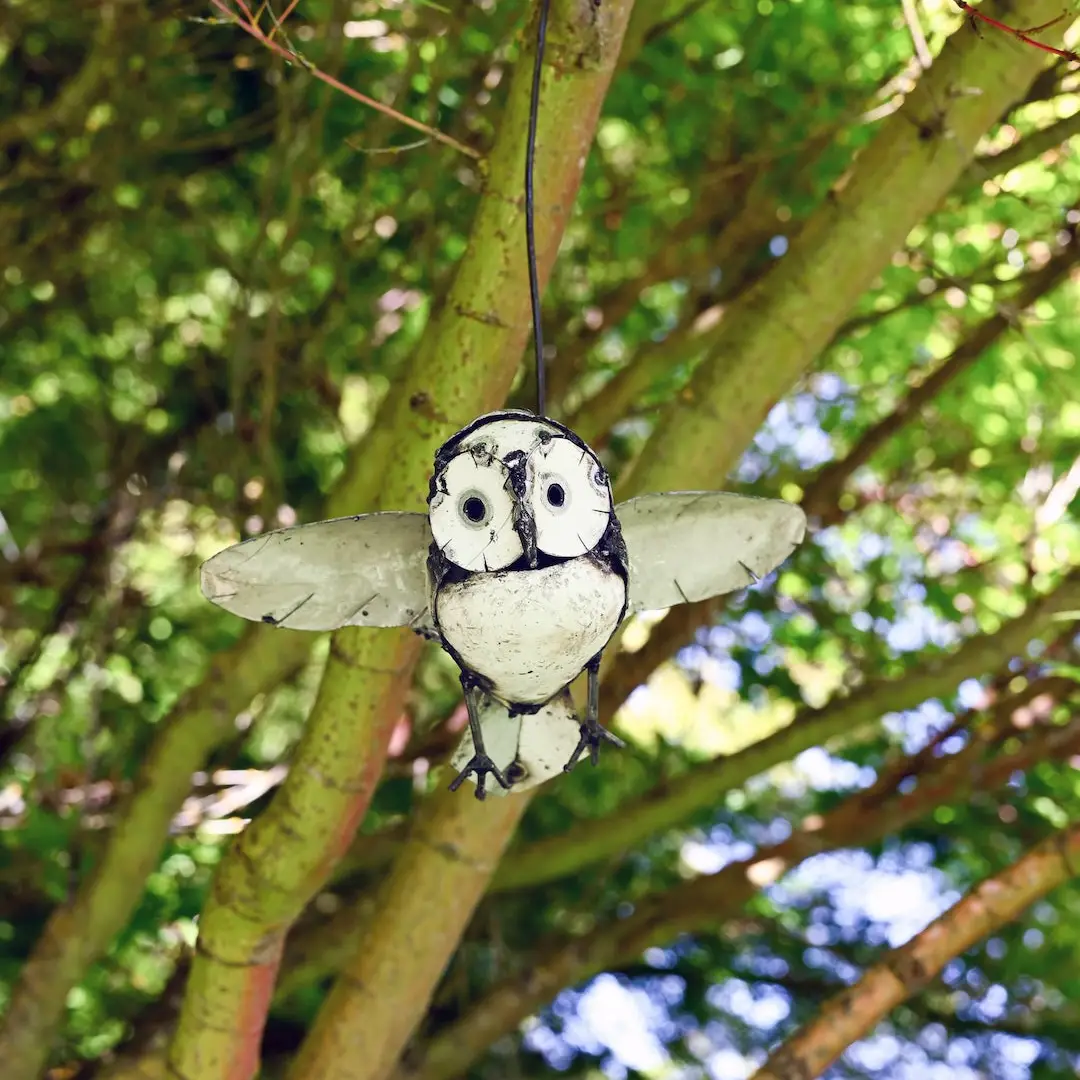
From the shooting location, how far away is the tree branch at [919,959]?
1.77 metres

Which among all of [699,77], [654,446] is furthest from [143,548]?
[654,446]

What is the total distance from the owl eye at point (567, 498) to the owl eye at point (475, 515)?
0.07 ft

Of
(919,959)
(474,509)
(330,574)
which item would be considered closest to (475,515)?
(474,509)

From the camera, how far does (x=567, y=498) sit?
958mm

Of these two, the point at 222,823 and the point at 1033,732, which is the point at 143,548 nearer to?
the point at 222,823

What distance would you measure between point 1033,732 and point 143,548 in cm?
220

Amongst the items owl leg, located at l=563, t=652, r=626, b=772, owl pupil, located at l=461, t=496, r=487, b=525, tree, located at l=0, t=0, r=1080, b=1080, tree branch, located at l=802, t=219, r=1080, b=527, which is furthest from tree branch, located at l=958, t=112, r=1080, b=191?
owl pupil, located at l=461, t=496, r=487, b=525

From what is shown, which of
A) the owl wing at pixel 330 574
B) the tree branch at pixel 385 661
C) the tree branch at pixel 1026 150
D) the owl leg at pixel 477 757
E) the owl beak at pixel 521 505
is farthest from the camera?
the tree branch at pixel 1026 150

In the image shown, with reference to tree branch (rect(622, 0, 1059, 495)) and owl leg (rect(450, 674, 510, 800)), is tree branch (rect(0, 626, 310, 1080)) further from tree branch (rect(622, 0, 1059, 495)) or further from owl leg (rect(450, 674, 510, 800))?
owl leg (rect(450, 674, 510, 800))

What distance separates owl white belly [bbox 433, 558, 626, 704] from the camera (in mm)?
953

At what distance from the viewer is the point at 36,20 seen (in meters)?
2.87

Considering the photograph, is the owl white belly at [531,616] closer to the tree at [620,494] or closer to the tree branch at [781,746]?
the tree at [620,494]

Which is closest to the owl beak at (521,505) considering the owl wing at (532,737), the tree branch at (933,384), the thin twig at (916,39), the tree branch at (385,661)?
the owl wing at (532,737)

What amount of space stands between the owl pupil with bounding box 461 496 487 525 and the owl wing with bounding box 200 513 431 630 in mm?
117
